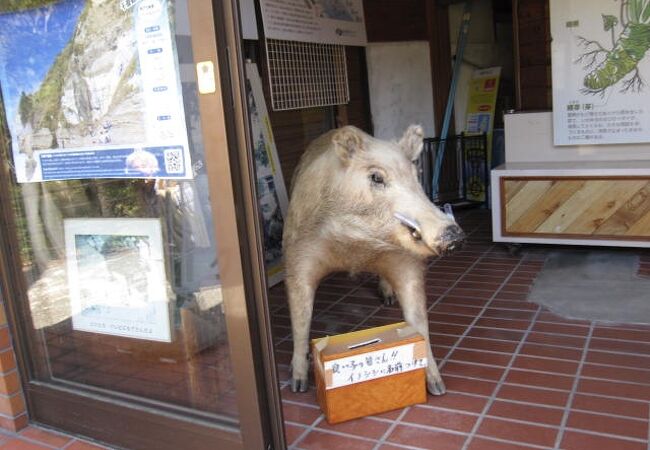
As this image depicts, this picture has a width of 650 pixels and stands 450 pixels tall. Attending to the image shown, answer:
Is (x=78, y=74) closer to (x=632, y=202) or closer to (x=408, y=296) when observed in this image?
(x=408, y=296)

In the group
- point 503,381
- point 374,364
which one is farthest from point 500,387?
point 374,364

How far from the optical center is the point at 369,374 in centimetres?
280

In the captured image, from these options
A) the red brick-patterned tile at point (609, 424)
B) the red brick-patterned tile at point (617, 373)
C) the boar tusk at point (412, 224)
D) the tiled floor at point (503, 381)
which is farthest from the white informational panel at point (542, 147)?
the boar tusk at point (412, 224)

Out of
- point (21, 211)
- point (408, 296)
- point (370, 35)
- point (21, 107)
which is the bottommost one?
point (408, 296)

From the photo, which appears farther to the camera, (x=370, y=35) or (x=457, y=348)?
(x=370, y=35)

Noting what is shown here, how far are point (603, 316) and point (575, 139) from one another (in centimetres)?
179

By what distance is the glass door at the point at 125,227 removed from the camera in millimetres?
2217

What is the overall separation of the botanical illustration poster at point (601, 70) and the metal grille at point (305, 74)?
5.89ft

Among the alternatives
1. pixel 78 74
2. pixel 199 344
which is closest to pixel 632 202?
pixel 199 344

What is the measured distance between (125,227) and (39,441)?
1.17 m

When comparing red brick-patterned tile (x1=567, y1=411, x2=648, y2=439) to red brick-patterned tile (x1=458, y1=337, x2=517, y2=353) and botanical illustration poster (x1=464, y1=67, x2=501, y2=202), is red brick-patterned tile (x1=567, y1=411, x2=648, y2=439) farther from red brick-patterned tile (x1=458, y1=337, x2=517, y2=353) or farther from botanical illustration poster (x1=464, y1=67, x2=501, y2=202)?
botanical illustration poster (x1=464, y1=67, x2=501, y2=202)

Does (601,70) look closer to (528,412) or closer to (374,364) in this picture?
(528,412)

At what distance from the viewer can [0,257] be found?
2914 mm

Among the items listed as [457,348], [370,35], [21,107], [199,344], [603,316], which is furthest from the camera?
[370,35]
